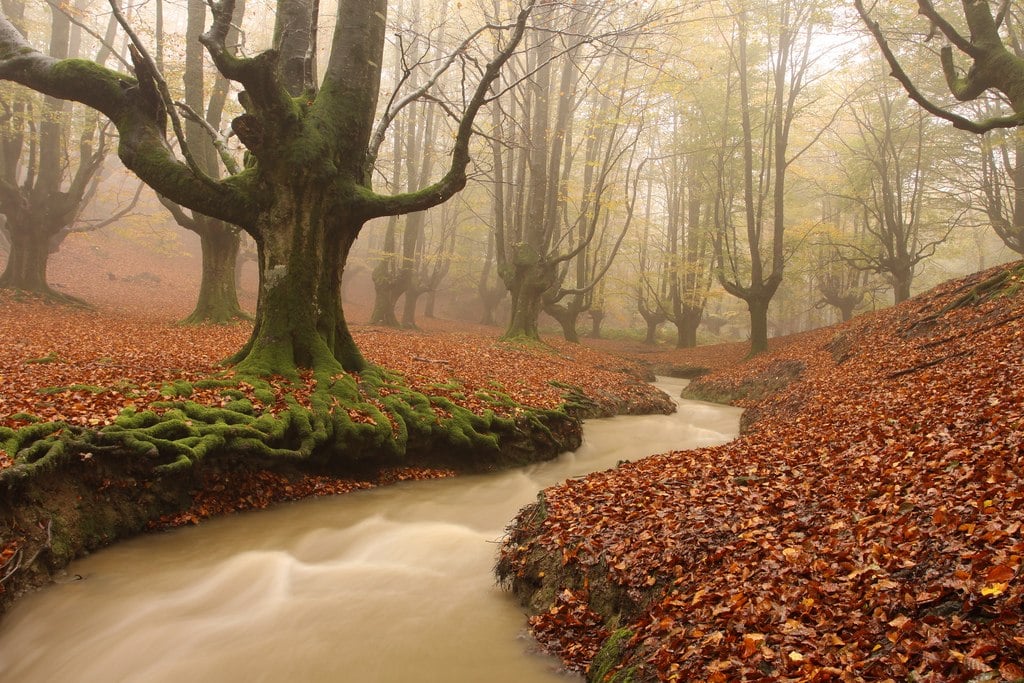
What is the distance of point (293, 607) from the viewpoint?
4.91m

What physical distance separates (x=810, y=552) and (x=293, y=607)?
4.14m

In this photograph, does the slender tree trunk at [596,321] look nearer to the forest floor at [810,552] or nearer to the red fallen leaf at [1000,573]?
the forest floor at [810,552]

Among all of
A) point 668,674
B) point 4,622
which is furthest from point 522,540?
point 4,622

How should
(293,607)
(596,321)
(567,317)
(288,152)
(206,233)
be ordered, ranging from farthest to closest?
(596,321), (567,317), (206,233), (288,152), (293,607)

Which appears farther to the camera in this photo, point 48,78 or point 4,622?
point 48,78

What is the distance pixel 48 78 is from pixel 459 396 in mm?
7437

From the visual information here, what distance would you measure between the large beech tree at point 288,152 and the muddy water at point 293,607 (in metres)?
2.93

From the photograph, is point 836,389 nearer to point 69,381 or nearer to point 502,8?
point 69,381

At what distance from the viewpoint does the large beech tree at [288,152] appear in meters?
7.91

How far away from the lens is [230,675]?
400 cm

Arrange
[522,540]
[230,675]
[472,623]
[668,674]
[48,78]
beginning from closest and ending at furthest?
1. [668,674]
2. [230,675]
3. [472,623]
4. [522,540]
5. [48,78]

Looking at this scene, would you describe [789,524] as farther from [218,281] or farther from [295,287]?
[218,281]

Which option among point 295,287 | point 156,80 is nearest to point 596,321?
point 295,287

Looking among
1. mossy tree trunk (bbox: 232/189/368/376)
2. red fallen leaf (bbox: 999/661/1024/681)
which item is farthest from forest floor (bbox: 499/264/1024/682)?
mossy tree trunk (bbox: 232/189/368/376)
